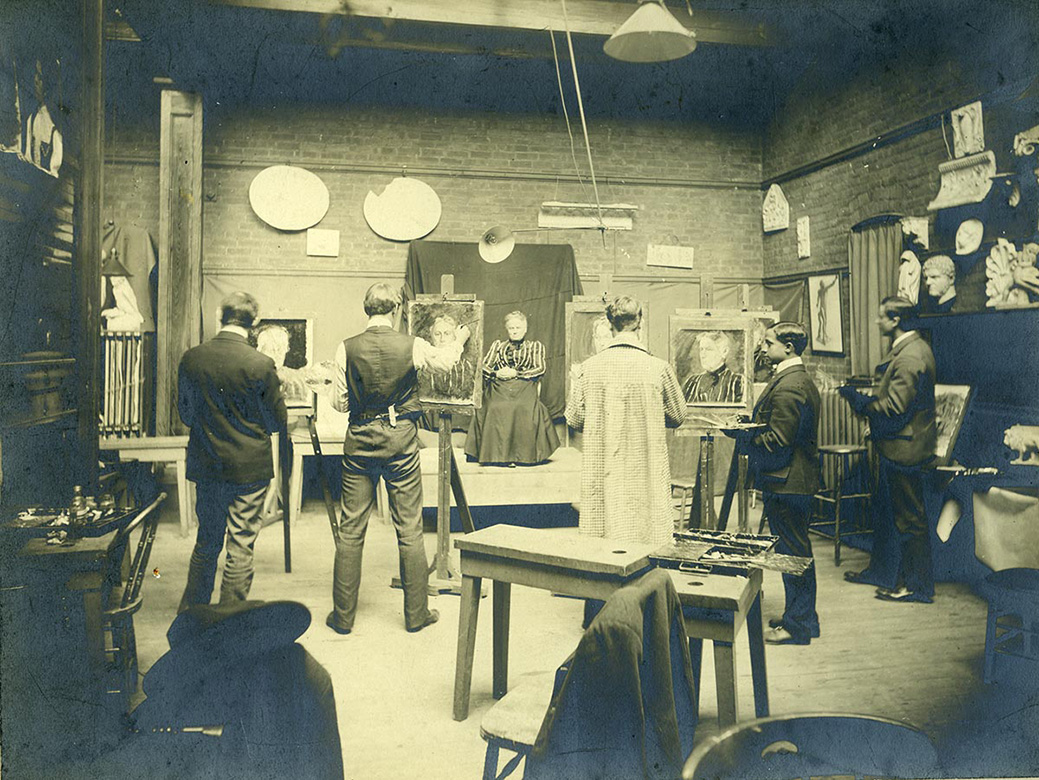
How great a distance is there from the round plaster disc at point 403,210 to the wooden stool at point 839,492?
278 cm

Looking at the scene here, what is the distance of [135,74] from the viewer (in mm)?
2727

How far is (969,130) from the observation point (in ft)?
11.3

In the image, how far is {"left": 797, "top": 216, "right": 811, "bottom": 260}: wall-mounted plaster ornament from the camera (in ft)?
16.0

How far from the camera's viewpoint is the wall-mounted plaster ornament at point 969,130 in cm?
341

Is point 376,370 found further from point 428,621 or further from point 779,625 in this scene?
point 779,625

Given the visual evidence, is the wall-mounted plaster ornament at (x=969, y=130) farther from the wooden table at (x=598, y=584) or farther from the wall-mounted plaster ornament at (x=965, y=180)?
the wooden table at (x=598, y=584)

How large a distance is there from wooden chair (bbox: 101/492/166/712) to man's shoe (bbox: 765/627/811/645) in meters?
2.63

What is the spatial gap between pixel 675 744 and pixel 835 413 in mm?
3851

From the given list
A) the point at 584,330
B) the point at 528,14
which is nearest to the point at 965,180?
the point at 528,14

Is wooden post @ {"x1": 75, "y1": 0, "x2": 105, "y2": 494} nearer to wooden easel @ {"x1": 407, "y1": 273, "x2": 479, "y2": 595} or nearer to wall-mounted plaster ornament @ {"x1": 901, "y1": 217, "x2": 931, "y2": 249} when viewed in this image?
wooden easel @ {"x1": 407, "y1": 273, "x2": 479, "y2": 595}

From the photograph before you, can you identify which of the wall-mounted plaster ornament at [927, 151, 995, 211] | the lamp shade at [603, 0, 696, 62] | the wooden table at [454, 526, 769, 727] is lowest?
the wooden table at [454, 526, 769, 727]

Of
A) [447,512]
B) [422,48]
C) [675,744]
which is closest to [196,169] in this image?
[422,48]

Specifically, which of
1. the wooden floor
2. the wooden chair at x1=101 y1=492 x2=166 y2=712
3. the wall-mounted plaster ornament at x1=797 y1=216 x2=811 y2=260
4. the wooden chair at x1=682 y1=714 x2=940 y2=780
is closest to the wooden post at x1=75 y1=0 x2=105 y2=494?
the wooden chair at x1=101 y1=492 x2=166 y2=712

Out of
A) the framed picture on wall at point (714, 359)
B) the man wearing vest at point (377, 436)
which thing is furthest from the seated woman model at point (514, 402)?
the man wearing vest at point (377, 436)
